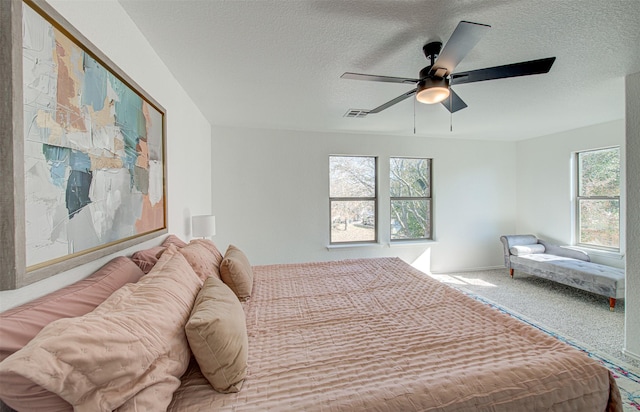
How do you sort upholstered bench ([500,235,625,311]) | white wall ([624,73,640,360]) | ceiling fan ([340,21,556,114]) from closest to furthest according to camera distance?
ceiling fan ([340,21,556,114])
white wall ([624,73,640,360])
upholstered bench ([500,235,625,311])

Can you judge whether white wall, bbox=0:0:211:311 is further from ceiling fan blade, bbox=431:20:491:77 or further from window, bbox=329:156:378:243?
window, bbox=329:156:378:243

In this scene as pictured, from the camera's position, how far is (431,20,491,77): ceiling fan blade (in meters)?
1.26

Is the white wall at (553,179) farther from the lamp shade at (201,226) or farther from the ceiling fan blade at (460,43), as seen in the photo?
the lamp shade at (201,226)

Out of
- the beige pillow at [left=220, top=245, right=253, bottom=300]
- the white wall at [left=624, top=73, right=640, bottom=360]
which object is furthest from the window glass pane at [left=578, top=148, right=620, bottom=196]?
the beige pillow at [left=220, top=245, right=253, bottom=300]

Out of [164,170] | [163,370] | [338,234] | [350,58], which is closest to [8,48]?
[163,370]

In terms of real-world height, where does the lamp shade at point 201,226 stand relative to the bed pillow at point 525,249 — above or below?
above

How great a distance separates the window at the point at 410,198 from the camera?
185 inches

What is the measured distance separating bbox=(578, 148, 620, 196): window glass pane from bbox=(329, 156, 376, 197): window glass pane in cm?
334

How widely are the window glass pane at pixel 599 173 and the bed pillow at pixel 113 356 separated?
5618 mm

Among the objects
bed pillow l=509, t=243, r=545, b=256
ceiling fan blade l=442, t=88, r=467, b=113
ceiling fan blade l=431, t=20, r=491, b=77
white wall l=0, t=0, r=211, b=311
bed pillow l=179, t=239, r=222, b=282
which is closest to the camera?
white wall l=0, t=0, r=211, b=311

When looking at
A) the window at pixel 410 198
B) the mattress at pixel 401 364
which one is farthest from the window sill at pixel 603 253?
the mattress at pixel 401 364

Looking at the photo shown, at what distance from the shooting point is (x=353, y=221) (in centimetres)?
455

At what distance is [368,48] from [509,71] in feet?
3.08

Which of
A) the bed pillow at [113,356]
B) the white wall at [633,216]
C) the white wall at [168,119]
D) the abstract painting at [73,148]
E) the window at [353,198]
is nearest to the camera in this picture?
the bed pillow at [113,356]
